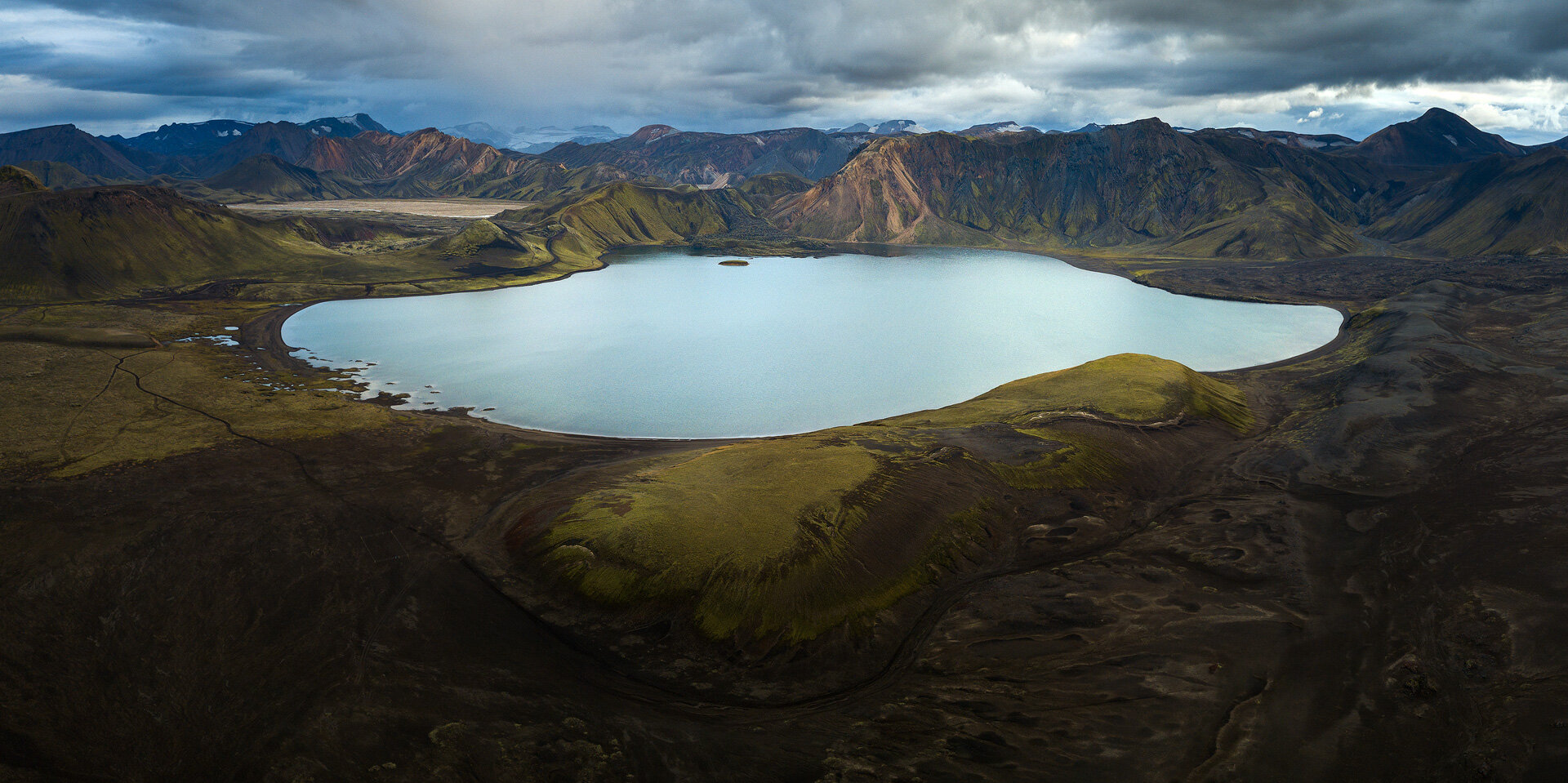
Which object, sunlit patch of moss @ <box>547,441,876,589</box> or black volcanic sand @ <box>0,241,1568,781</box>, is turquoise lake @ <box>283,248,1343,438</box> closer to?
sunlit patch of moss @ <box>547,441,876,589</box>

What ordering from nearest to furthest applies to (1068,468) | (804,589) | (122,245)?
1. (804,589)
2. (1068,468)
3. (122,245)

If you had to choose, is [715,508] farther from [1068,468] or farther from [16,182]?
[16,182]

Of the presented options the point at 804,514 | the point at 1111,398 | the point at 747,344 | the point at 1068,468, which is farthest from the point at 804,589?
the point at 747,344

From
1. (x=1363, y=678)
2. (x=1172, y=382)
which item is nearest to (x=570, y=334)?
(x=1172, y=382)

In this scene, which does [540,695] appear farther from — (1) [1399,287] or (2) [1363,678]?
(1) [1399,287]

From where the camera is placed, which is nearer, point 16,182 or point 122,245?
point 122,245

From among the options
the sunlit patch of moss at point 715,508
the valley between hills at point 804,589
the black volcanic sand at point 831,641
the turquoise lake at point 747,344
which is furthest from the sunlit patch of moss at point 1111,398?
the sunlit patch of moss at point 715,508

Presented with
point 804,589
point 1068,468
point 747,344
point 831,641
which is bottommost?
point 831,641
